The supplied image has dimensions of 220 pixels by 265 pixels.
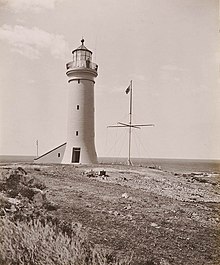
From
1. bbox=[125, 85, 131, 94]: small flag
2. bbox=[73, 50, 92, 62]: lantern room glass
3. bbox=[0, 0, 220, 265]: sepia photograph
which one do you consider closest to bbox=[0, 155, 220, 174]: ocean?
bbox=[0, 0, 220, 265]: sepia photograph

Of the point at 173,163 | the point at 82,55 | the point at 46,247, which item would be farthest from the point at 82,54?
the point at 46,247

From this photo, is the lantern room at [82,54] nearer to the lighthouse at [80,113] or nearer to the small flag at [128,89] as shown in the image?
the lighthouse at [80,113]

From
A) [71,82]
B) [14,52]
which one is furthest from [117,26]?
[14,52]

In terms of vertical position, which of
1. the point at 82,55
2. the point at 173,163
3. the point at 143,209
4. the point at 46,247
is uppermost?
the point at 82,55

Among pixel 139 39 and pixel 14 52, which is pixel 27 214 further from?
pixel 139 39

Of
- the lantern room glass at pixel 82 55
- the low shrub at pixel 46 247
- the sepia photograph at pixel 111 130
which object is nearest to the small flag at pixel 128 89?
the sepia photograph at pixel 111 130

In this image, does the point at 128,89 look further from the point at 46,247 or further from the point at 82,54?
the point at 46,247
